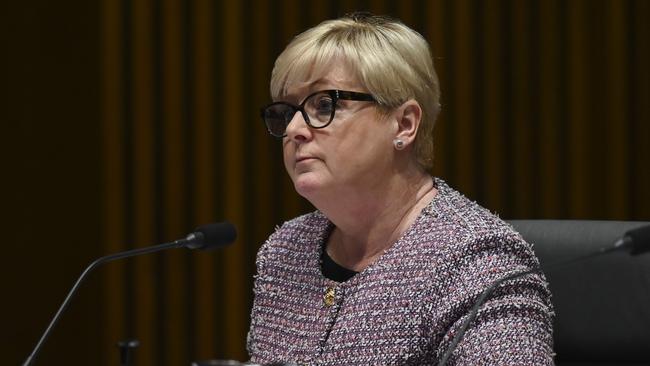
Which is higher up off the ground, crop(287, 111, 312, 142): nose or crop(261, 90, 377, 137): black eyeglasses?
crop(261, 90, 377, 137): black eyeglasses

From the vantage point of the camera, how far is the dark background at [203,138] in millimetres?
3727

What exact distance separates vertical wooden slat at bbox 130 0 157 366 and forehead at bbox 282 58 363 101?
176cm

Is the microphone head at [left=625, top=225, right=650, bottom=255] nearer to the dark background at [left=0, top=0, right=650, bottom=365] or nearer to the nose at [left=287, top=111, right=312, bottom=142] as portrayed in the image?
the nose at [left=287, top=111, right=312, bottom=142]

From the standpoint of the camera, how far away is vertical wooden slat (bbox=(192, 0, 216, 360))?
Answer: 380 centimetres

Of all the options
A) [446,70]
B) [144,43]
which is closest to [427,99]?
[446,70]

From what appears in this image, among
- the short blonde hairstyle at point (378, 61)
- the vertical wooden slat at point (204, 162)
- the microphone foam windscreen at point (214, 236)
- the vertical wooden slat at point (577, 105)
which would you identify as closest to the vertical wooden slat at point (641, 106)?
the vertical wooden slat at point (577, 105)

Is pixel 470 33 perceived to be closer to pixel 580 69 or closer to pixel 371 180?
pixel 580 69

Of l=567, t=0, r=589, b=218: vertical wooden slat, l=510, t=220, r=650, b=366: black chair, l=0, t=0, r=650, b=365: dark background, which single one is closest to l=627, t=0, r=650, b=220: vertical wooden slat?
l=0, t=0, r=650, b=365: dark background

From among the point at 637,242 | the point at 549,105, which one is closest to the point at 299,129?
the point at 637,242

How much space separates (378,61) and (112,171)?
1.95 meters

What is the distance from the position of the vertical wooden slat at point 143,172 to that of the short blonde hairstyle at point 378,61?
1.69m

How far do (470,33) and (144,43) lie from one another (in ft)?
3.89

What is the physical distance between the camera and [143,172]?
12.6 ft

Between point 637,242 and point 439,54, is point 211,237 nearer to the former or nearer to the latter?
point 637,242
